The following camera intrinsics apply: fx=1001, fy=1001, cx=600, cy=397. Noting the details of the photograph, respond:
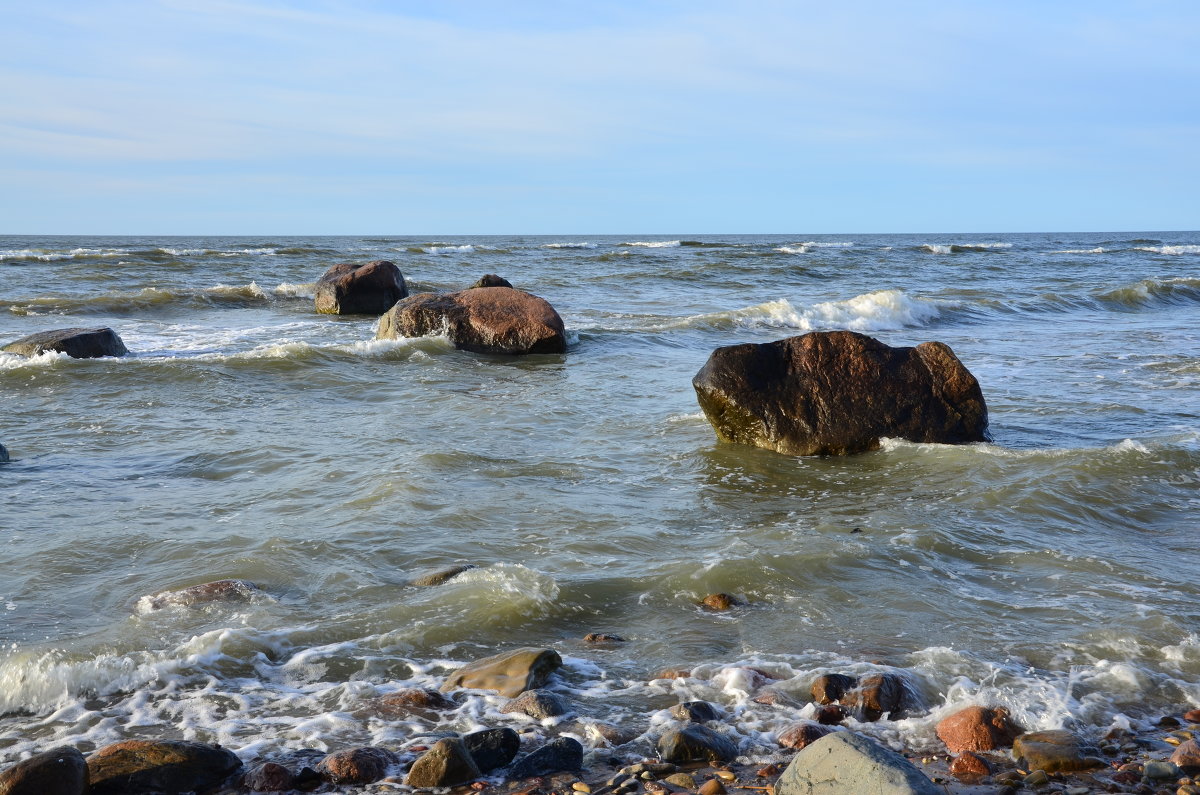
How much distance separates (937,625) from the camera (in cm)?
408

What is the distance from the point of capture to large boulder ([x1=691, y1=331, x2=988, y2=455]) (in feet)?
23.3

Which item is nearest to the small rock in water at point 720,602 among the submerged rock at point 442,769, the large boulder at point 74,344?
the submerged rock at point 442,769

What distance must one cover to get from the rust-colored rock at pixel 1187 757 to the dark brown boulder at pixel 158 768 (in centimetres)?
279

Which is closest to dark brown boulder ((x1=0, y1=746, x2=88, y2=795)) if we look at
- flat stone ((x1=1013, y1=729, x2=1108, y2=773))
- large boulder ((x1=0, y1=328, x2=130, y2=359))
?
flat stone ((x1=1013, y1=729, x2=1108, y2=773))

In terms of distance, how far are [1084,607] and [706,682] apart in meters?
1.83

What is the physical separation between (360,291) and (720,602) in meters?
13.8

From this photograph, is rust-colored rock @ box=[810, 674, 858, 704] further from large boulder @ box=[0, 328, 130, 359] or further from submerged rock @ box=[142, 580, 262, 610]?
large boulder @ box=[0, 328, 130, 359]

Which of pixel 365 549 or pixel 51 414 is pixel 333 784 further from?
pixel 51 414

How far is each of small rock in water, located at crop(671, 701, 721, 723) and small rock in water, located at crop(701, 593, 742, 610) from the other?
0.97 metres

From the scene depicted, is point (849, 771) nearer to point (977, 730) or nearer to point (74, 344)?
point (977, 730)

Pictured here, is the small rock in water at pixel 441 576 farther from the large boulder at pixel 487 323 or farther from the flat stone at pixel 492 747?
the large boulder at pixel 487 323

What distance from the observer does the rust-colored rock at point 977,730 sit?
3.15 metres

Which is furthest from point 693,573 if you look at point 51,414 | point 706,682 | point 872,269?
point 872,269

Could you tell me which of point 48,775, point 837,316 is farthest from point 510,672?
point 837,316
